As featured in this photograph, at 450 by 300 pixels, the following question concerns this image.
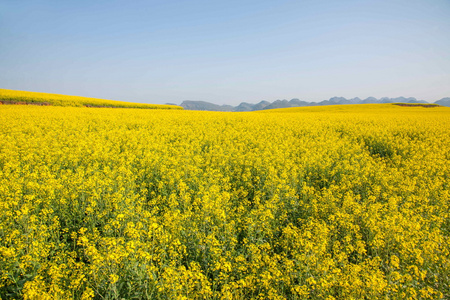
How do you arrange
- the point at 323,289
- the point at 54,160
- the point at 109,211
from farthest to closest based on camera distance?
the point at 54,160 → the point at 109,211 → the point at 323,289

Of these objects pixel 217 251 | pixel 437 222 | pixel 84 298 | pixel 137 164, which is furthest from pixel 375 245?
pixel 137 164

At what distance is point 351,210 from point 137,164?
7172 millimetres

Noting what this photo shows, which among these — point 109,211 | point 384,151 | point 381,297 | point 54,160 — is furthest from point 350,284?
point 384,151

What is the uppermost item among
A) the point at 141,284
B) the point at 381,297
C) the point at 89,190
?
the point at 89,190

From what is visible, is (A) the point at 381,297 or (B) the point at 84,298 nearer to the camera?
(B) the point at 84,298


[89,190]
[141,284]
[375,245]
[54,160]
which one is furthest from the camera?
[54,160]

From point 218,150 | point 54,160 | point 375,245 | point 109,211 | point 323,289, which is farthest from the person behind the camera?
point 218,150

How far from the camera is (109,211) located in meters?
5.34

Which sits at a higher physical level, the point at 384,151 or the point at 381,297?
the point at 384,151

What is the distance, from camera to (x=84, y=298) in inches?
114

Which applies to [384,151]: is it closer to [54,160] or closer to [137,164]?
[137,164]

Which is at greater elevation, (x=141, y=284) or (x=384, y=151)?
(x=384, y=151)

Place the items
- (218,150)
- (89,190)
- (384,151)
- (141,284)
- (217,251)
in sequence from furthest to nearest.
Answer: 1. (384,151)
2. (218,150)
3. (89,190)
4. (217,251)
5. (141,284)

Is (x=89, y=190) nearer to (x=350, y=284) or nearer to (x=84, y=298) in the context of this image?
(x=84, y=298)
